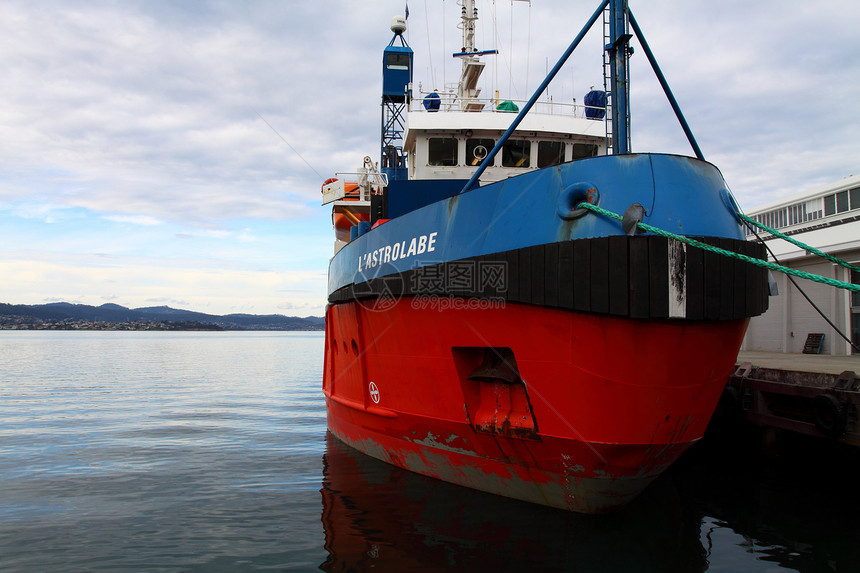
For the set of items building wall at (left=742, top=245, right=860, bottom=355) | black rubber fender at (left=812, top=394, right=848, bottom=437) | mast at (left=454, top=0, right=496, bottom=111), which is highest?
mast at (left=454, top=0, right=496, bottom=111)

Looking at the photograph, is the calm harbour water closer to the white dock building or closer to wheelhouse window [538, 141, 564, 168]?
wheelhouse window [538, 141, 564, 168]

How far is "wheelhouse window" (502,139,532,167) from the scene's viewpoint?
8719mm

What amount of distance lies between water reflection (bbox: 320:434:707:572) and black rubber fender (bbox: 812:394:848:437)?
70.7 inches

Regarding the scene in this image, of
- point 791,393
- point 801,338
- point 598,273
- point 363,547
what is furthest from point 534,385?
point 801,338

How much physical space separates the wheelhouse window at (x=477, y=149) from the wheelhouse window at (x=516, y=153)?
0.26 m

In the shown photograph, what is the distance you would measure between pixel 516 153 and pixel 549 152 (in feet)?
1.78

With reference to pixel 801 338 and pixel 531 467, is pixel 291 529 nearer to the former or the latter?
pixel 531 467

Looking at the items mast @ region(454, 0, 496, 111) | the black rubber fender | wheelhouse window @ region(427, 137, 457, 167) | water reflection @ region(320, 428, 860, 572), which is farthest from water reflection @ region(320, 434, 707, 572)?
mast @ region(454, 0, 496, 111)

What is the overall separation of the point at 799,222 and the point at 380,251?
1853 centimetres

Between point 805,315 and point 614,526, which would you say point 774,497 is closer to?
point 614,526

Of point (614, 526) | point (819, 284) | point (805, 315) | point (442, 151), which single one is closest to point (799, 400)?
point (614, 526)

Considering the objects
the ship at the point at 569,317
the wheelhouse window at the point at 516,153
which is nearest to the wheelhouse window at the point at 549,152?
the wheelhouse window at the point at 516,153

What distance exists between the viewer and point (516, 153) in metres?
8.78

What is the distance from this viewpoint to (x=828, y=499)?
6.80 metres
